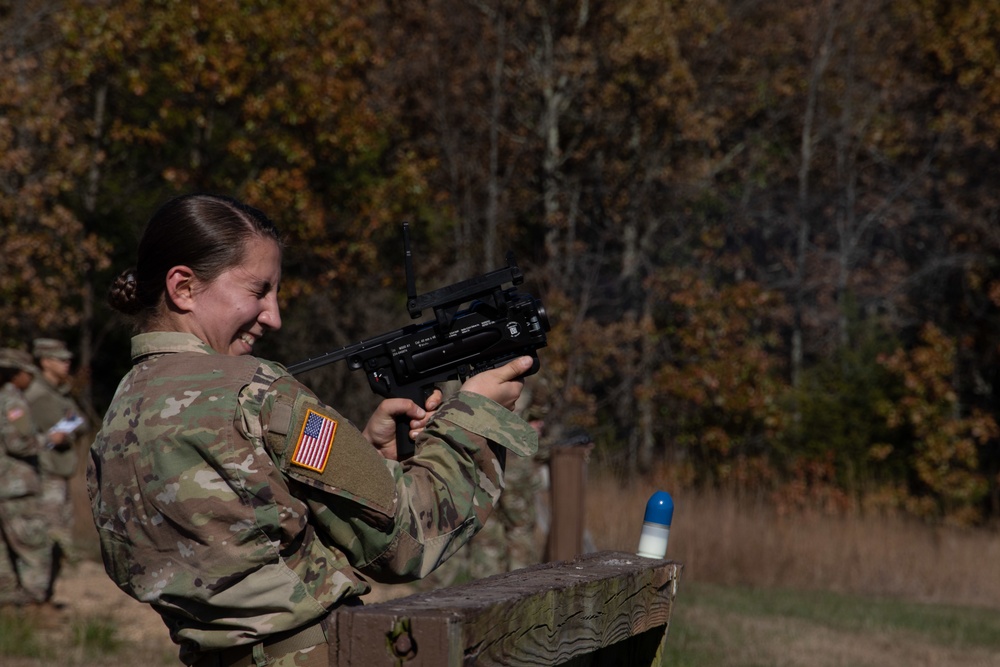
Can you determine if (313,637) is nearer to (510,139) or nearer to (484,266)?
(484,266)

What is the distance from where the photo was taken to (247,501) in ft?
7.29

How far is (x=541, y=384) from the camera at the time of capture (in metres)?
10.2

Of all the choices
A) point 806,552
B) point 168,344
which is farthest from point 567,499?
point 168,344

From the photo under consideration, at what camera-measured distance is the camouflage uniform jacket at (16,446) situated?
26.8ft

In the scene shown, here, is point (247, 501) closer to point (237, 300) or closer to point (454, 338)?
point (237, 300)

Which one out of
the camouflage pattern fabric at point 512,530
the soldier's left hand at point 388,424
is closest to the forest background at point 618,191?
the camouflage pattern fabric at point 512,530

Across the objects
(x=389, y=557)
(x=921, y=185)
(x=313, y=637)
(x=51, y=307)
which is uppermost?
(x=921, y=185)

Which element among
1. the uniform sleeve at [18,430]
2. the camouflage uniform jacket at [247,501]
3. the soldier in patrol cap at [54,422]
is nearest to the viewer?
the camouflage uniform jacket at [247,501]

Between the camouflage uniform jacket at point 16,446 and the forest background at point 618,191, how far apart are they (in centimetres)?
929

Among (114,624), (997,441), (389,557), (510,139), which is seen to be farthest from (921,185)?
(389,557)

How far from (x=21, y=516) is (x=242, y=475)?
22.3ft

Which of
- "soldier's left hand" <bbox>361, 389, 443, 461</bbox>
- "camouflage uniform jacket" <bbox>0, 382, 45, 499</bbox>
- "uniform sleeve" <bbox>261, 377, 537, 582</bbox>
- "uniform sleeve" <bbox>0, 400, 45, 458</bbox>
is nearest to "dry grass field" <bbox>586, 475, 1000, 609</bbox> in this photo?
"camouflage uniform jacket" <bbox>0, 382, 45, 499</bbox>

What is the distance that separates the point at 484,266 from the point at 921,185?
8442 millimetres

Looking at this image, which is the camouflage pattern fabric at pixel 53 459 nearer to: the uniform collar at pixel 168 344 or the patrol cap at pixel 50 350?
the patrol cap at pixel 50 350
